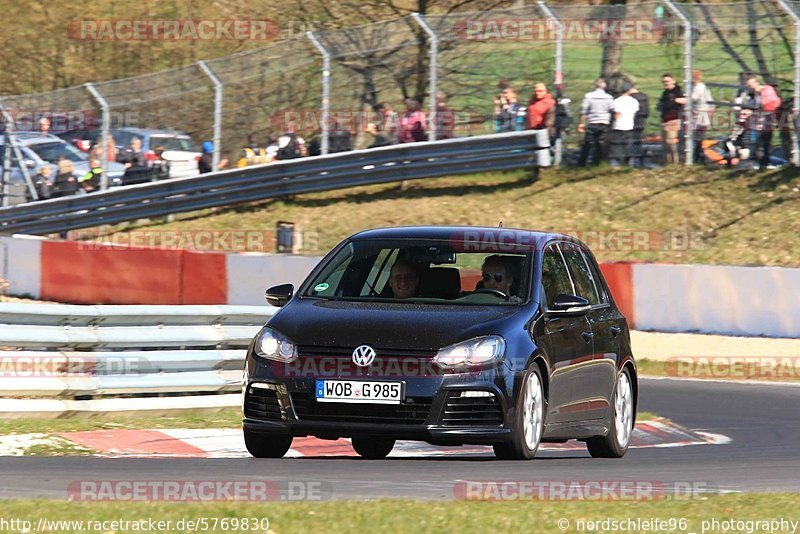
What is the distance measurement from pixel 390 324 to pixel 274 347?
26.1 inches

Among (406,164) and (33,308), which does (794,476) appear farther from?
(406,164)

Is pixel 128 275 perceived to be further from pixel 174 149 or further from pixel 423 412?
pixel 423 412

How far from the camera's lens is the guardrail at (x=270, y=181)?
2742 cm

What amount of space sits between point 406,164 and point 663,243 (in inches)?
208

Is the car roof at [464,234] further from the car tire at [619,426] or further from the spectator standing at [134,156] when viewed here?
the spectator standing at [134,156]

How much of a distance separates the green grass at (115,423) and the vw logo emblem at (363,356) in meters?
2.64

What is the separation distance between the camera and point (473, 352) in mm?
8609

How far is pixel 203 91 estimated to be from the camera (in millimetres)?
27484

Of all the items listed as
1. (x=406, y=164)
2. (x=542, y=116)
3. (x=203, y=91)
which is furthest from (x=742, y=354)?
(x=203, y=91)

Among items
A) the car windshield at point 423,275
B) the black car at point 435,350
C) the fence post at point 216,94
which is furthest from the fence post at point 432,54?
the car windshield at point 423,275

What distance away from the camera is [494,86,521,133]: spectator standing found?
87.4 ft

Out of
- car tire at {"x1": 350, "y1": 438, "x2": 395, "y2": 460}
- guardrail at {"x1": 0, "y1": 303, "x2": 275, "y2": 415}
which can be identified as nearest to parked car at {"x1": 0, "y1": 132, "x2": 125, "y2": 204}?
guardrail at {"x1": 0, "y1": 303, "x2": 275, "y2": 415}

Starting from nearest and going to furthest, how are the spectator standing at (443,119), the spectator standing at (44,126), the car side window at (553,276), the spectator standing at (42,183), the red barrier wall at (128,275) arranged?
the car side window at (553,276) < the red barrier wall at (128,275) < the spectator standing at (443,119) < the spectator standing at (44,126) < the spectator standing at (42,183)

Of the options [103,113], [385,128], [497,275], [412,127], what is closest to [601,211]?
[412,127]
